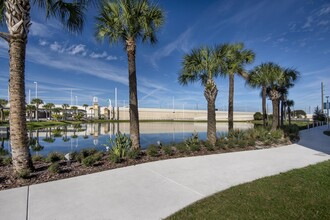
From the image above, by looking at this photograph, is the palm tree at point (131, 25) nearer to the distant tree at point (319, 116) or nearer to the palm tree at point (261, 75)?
the palm tree at point (261, 75)

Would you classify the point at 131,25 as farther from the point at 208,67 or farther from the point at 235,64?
the point at 235,64

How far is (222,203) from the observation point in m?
3.64

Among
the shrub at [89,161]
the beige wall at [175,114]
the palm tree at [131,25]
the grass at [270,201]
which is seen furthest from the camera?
the beige wall at [175,114]

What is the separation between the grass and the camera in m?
3.21

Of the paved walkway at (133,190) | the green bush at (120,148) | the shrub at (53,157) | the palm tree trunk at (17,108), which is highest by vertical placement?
the palm tree trunk at (17,108)

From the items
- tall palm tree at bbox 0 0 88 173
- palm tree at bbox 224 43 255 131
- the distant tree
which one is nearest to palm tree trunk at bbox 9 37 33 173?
tall palm tree at bbox 0 0 88 173

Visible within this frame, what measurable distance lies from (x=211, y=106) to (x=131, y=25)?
209 inches

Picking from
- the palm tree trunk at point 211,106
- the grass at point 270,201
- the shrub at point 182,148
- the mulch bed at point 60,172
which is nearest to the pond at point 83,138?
the palm tree trunk at point 211,106

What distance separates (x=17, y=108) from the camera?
5176mm

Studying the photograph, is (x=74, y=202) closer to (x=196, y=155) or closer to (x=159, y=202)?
(x=159, y=202)

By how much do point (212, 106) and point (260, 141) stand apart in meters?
3.75

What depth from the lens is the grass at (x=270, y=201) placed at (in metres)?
3.21

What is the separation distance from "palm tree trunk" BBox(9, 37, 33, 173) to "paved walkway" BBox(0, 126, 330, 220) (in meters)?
1.09

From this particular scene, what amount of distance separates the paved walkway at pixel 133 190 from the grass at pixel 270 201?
354mm
